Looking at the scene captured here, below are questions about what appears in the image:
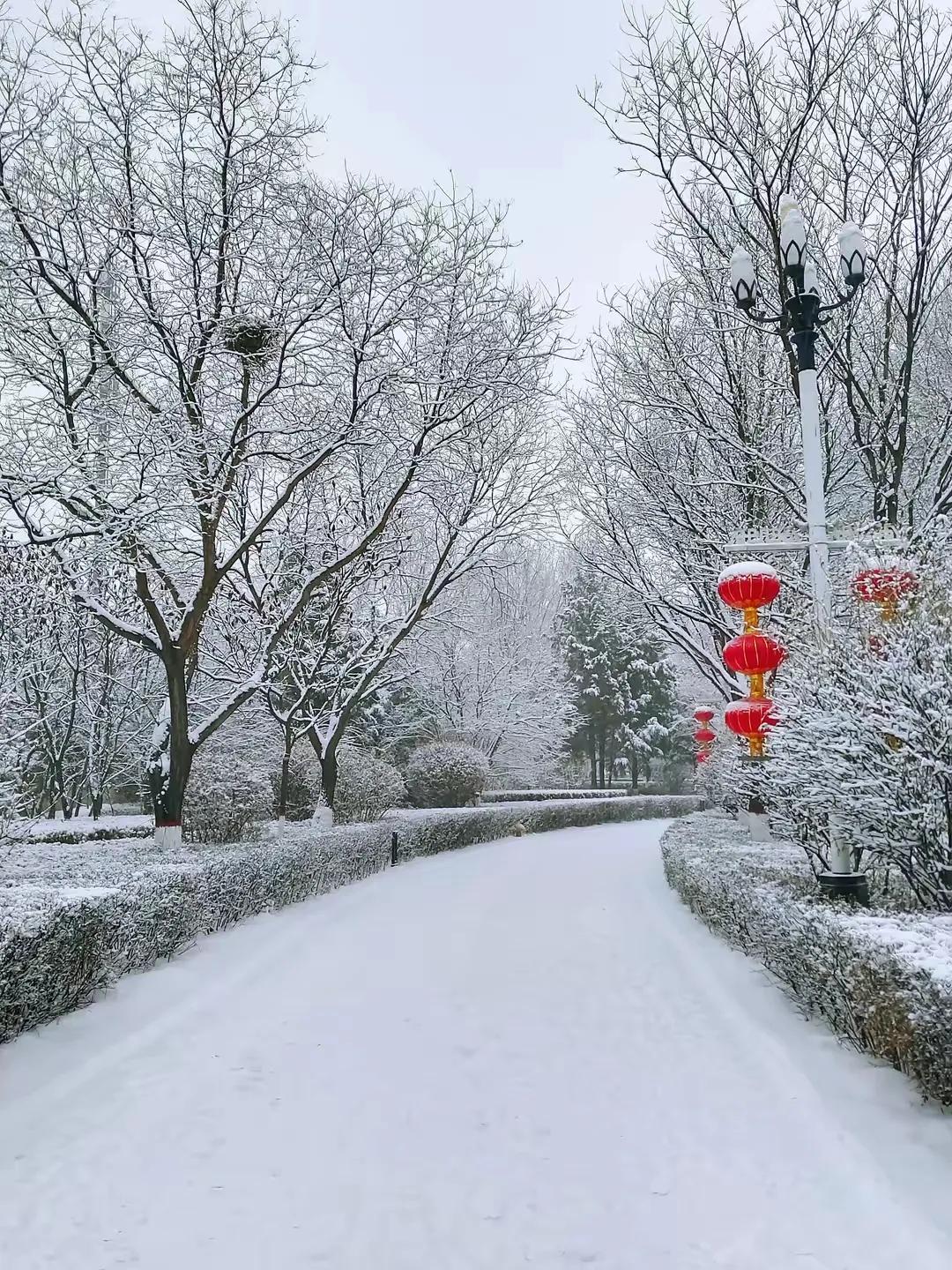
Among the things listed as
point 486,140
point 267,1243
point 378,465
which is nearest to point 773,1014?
point 267,1243

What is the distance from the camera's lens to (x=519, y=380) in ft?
39.6

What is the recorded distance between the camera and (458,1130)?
3.73m

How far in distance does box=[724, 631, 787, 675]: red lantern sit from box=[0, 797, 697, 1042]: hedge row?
5.10 metres

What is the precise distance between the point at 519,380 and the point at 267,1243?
36.3 feet

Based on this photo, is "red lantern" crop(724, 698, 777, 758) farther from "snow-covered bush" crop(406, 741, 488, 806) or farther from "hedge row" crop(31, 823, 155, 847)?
"snow-covered bush" crop(406, 741, 488, 806)

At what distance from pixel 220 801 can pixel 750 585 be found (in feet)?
29.9

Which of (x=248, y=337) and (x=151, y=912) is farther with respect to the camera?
(x=248, y=337)

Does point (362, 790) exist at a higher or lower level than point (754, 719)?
lower

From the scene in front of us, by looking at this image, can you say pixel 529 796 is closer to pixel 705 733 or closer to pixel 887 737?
pixel 705 733

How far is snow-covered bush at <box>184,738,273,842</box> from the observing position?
12.5 meters

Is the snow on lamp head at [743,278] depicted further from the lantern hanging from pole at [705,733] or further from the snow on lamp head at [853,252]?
the lantern hanging from pole at [705,733]

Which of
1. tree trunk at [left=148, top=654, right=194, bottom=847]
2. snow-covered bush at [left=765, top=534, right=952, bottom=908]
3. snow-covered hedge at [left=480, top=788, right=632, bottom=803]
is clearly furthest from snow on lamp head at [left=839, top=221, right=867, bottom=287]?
snow-covered hedge at [left=480, top=788, right=632, bottom=803]

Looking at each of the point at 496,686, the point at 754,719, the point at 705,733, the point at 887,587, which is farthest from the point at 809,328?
the point at 496,686

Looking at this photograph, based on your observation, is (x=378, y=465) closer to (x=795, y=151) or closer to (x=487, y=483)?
(x=487, y=483)
